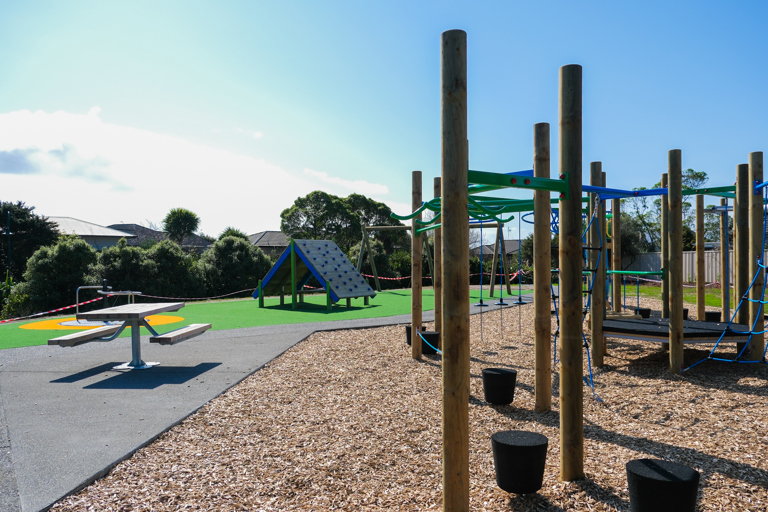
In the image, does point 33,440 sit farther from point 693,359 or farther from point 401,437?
point 693,359

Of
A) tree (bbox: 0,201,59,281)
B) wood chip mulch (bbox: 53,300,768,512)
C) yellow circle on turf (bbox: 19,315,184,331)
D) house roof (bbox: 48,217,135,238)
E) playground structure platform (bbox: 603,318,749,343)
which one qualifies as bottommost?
wood chip mulch (bbox: 53,300,768,512)

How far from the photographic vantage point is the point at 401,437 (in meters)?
4.17

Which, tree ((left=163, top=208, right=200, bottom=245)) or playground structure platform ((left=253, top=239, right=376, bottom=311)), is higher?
tree ((left=163, top=208, right=200, bottom=245))

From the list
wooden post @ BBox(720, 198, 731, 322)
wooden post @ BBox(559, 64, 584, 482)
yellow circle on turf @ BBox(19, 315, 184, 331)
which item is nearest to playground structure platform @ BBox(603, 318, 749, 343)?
wooden post @ BBox(720, 198, 731, 322)

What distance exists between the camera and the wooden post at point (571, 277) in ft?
10.4

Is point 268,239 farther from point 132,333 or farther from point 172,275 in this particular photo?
point 132,333

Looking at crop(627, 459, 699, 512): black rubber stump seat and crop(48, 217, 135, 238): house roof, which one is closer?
crop(627, 459, 699, 512): black rubber stump seat

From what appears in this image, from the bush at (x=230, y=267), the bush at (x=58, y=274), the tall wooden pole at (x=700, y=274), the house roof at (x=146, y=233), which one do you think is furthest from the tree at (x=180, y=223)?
the tall wooden pole at (x=700, y=274)

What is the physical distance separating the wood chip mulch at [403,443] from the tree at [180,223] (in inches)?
2018

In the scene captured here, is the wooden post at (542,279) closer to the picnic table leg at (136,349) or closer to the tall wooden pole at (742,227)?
the tall wooden pole at (742,227)

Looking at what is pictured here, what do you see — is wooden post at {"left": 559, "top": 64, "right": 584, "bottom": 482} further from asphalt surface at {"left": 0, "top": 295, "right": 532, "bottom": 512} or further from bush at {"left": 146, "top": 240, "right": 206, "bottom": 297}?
bush at {"left": 146, "top": 240, "right": 206, "bottom": 297}

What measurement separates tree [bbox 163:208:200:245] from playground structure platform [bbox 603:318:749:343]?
5293cm

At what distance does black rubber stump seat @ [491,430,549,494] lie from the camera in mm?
3014

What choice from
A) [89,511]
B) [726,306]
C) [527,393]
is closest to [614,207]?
[726,306]
